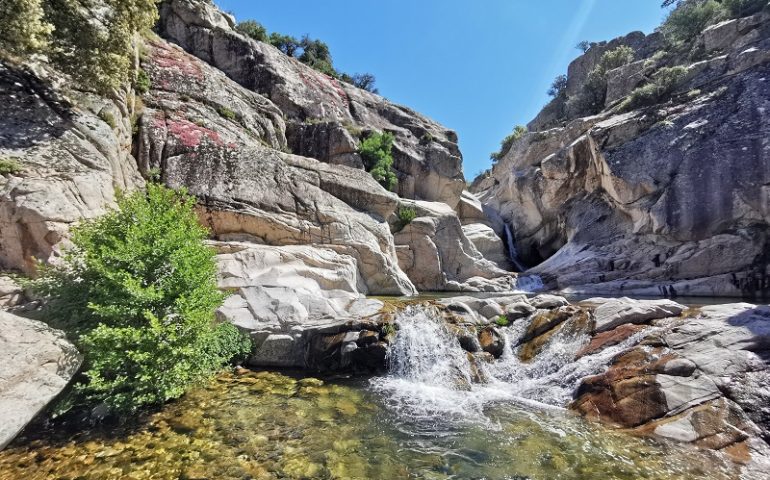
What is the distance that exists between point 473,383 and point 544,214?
3209 centimetres

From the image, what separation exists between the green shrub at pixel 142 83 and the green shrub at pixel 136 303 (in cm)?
1685

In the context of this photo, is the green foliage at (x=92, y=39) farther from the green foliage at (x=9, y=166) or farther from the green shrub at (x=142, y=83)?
the green foliage at (x=9, y=166)

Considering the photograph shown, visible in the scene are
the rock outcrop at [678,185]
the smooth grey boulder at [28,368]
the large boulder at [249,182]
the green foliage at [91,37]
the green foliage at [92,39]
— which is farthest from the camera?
the rock outcrop at [678,185]

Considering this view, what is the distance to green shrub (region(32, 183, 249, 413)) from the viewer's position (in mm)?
6840

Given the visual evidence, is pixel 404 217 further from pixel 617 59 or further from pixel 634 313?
pixel 617 59

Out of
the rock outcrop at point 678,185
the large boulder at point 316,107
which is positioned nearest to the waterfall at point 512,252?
the rock outcrop at point 678,185

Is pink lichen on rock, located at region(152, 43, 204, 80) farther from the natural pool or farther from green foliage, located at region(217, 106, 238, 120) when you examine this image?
the natural pool

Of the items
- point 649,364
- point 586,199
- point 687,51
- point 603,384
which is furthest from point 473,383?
point 687,51

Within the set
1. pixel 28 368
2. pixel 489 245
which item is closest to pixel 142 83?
pixel 28 368

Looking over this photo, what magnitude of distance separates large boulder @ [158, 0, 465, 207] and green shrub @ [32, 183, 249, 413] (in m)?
25.5

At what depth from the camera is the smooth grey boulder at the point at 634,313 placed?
10719 millimetres

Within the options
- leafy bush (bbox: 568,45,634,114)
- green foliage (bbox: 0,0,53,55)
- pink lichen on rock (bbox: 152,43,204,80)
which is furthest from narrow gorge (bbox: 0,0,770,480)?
leafy bush (bbox: 568,45,634,114)

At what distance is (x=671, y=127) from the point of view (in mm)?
27703

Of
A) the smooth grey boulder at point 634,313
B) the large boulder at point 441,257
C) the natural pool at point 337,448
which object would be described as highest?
the large boulder at point 441,257
